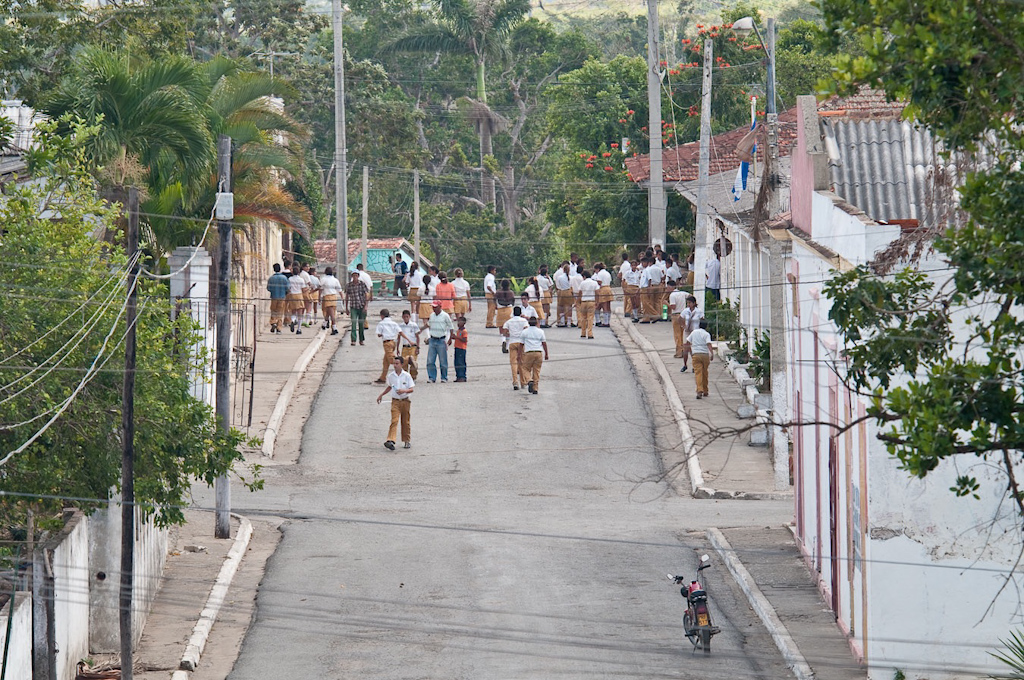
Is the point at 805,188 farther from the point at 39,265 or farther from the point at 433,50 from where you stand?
the point at 433,50

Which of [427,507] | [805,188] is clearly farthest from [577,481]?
[805,188]

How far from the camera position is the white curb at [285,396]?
22.8 meters

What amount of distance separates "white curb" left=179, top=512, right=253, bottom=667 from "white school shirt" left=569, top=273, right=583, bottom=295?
13.0m

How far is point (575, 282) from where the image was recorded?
31203mm

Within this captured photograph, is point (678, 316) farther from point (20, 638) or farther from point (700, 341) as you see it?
point (20, 638)

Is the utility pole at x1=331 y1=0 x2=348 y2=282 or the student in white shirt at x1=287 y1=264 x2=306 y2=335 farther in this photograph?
the utility pole at x1=331 y1=0 x2=348 y2=282

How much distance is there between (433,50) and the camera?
57156 mm

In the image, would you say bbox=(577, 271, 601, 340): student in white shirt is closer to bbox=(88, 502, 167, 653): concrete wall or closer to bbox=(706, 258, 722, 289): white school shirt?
bbox=(706, 258, 722, 289): white school shirt

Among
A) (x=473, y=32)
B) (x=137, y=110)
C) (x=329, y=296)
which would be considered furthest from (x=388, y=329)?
(x=473, y=32)

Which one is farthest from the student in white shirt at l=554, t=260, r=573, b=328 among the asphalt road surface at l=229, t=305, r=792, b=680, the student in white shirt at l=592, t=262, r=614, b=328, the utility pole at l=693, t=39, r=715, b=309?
the asphalt road surface at l=229, t=305, r=792, b=680

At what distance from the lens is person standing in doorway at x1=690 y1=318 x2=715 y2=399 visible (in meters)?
23.9

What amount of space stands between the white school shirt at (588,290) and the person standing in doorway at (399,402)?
25.3 feet

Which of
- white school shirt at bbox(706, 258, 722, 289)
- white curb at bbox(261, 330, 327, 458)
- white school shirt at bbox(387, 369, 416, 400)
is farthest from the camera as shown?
white school shirt at bbox(706, 258, 722, 289)

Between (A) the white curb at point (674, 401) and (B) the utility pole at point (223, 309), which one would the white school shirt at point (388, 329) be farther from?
(B) the utility pole at point (223, 309)
